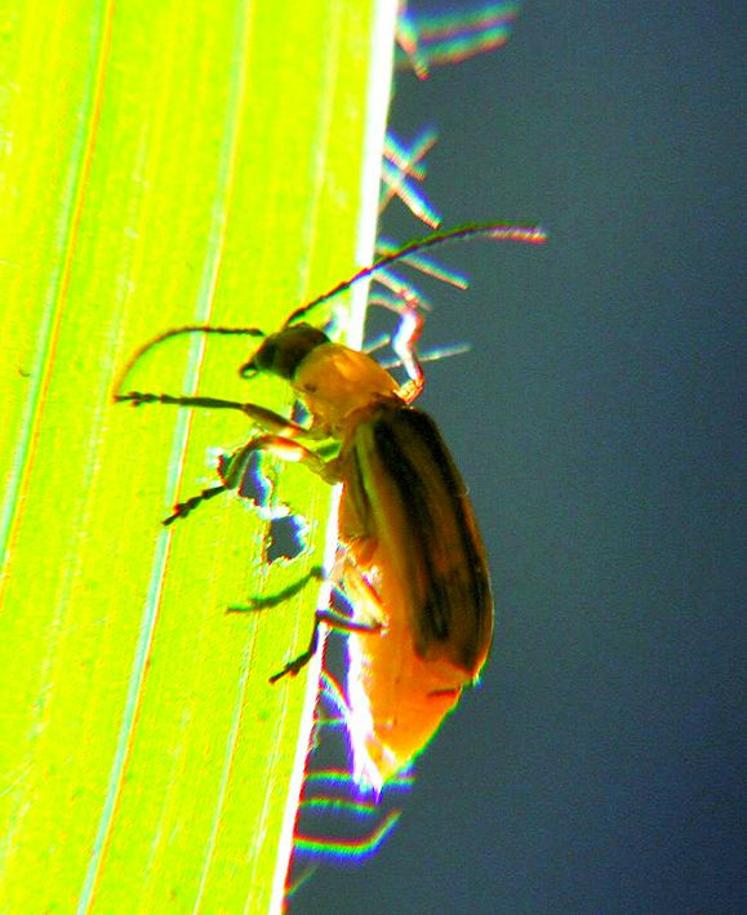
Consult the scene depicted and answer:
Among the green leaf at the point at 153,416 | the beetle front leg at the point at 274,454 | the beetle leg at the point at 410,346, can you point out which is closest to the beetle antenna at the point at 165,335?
the green leaf at the point at 153,416

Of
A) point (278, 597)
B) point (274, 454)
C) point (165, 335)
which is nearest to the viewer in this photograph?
point (165, 335)

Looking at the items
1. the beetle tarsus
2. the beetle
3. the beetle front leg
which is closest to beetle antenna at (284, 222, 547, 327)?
the beetle

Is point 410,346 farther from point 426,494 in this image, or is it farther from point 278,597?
point 278,597

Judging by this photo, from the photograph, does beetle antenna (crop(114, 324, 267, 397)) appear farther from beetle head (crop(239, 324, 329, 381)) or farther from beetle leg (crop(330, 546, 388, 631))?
beetle leg (crop(330, 546, 388, 631))

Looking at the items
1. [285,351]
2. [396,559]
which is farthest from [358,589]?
[285,351]

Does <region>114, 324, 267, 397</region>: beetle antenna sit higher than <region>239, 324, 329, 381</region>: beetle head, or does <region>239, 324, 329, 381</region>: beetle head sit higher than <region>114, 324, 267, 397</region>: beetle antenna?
<region>239, 324, 329, 381</region>: beetle head

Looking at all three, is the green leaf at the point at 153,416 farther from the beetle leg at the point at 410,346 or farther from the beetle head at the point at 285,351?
the beetle leg at the point at 410,346

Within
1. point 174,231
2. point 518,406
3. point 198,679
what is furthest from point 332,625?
point 518,406
